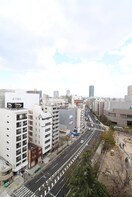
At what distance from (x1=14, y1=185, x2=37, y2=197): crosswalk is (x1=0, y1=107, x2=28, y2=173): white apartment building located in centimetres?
431

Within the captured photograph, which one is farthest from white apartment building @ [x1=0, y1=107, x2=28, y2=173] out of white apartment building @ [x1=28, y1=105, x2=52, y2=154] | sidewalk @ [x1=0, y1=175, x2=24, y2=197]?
white apartment building @ [x1=28, y1=105, x2=52, y2=154]

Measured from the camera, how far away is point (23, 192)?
83.7 ft

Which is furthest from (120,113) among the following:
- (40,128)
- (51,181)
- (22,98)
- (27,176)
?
(27,176)

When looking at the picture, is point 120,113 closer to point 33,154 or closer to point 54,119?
point 54,119

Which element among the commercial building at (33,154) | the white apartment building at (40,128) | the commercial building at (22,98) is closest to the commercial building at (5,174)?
the commercial building at (33,154)

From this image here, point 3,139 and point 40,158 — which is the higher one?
point 3,139

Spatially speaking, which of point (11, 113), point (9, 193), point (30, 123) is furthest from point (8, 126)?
point (9, 193)

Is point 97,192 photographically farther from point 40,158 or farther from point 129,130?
point 129,130

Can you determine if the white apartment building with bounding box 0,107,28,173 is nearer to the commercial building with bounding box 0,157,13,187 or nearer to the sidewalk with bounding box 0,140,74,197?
the commercial building with bounding box 0,157,13,187

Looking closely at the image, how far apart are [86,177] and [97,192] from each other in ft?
7.54

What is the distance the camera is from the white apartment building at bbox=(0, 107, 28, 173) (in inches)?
1156

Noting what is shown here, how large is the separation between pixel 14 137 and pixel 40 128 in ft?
28.2

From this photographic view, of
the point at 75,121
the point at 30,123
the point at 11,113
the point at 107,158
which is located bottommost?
the point at 107,158

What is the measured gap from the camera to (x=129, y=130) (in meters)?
66.7
